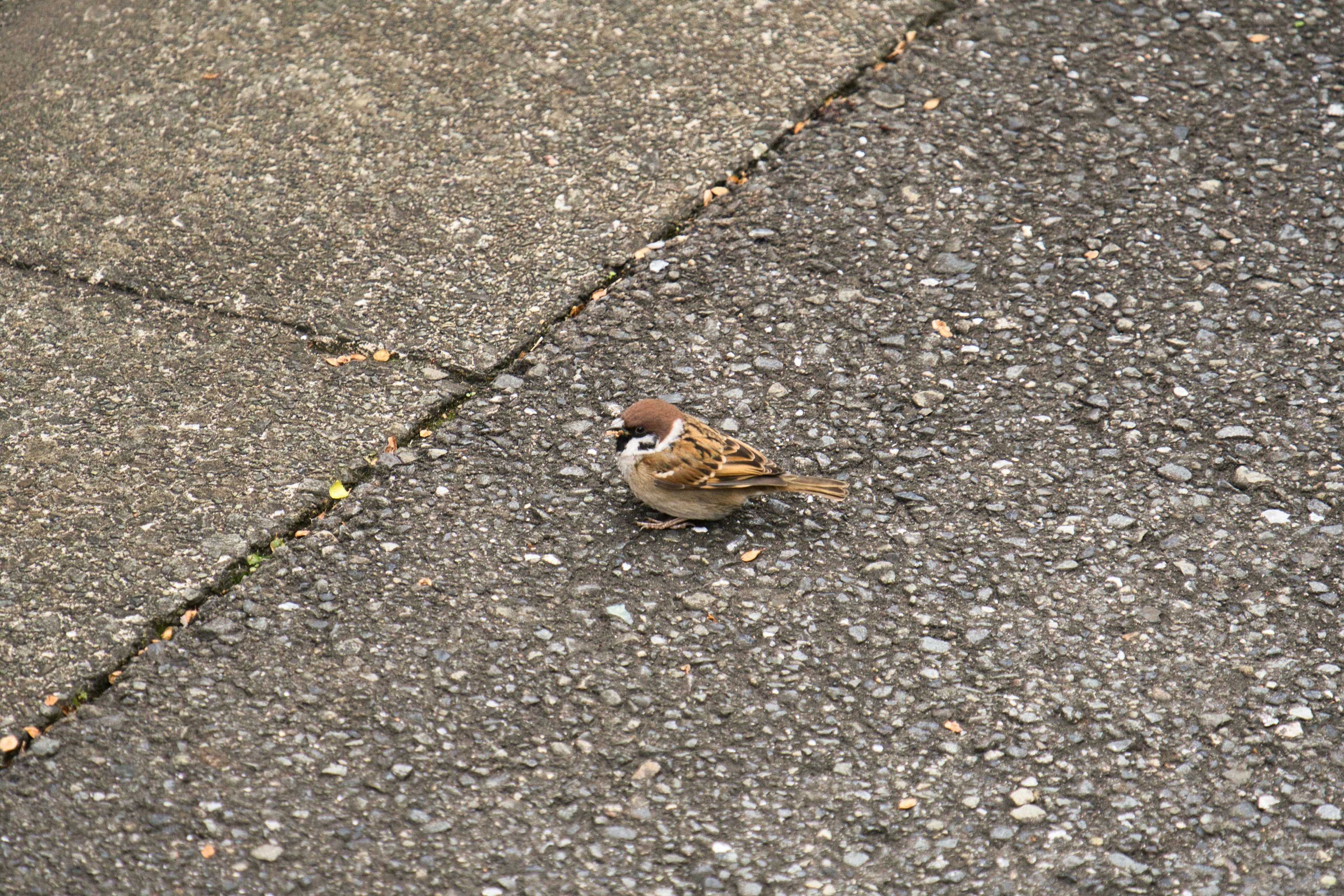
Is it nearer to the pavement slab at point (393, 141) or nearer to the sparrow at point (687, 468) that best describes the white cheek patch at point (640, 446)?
the sparrow at point (687, 468)

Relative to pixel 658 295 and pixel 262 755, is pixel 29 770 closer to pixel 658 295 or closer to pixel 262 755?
pixel 262 755

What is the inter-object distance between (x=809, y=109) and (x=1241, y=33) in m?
2.43

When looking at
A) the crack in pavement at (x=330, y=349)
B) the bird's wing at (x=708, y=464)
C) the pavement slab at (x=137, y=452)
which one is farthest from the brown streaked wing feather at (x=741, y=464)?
the pavement slab at (x=137, y=452)

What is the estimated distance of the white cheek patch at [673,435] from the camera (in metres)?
4.11

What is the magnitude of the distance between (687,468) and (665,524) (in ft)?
0.97

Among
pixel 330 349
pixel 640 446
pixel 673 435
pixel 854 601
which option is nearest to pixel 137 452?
pixel 330 349

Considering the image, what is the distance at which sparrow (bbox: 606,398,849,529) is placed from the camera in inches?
160

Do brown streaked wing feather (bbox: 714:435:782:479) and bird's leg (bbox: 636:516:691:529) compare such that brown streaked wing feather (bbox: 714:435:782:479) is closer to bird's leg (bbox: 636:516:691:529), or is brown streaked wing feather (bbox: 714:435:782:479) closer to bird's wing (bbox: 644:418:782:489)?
bird's wing (bbox: 644:418:782:489)

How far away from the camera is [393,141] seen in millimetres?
5715

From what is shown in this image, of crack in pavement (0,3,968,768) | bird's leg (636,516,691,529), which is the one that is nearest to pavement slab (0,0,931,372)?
crack in pavement (0,3,968,768)

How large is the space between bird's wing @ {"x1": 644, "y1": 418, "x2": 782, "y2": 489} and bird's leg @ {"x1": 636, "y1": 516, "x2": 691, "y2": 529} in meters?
0.20

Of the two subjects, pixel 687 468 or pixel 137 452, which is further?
pixel 137 452

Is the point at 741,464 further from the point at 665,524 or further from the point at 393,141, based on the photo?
the point at 393,141

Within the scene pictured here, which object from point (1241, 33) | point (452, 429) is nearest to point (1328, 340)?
point (1241, 33)
